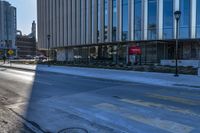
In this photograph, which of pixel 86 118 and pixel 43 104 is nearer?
pixel 86 118

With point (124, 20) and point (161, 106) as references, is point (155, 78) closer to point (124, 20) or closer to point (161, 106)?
point (161, 106)

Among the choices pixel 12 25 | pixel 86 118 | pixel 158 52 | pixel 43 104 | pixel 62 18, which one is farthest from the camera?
pixel 12 25

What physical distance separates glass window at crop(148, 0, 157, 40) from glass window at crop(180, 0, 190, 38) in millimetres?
3397

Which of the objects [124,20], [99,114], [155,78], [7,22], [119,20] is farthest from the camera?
[7,22]

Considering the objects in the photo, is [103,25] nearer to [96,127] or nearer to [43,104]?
[43,104]

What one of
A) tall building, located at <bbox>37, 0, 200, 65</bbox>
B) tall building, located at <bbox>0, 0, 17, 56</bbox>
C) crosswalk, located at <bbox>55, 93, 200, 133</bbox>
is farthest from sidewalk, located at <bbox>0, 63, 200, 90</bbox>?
tall building, located at <bbox>0, 0, 17, 56</bbox>

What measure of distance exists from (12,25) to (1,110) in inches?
5125

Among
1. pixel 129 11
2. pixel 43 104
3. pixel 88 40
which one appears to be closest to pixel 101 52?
pixel 88 40

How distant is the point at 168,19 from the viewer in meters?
32.2

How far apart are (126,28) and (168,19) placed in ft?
21.1

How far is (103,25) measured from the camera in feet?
131

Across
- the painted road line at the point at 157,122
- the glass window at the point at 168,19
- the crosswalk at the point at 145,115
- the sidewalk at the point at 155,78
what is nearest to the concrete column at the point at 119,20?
the glass window at the point at 168,19

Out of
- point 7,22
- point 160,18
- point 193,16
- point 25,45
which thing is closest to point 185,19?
point 193,16

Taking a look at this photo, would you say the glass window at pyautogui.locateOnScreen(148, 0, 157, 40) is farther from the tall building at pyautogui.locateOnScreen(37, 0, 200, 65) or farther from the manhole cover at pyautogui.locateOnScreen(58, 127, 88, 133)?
the manhole cover at pyautogui.locateOnScreen(58, 127, 88, 133)
